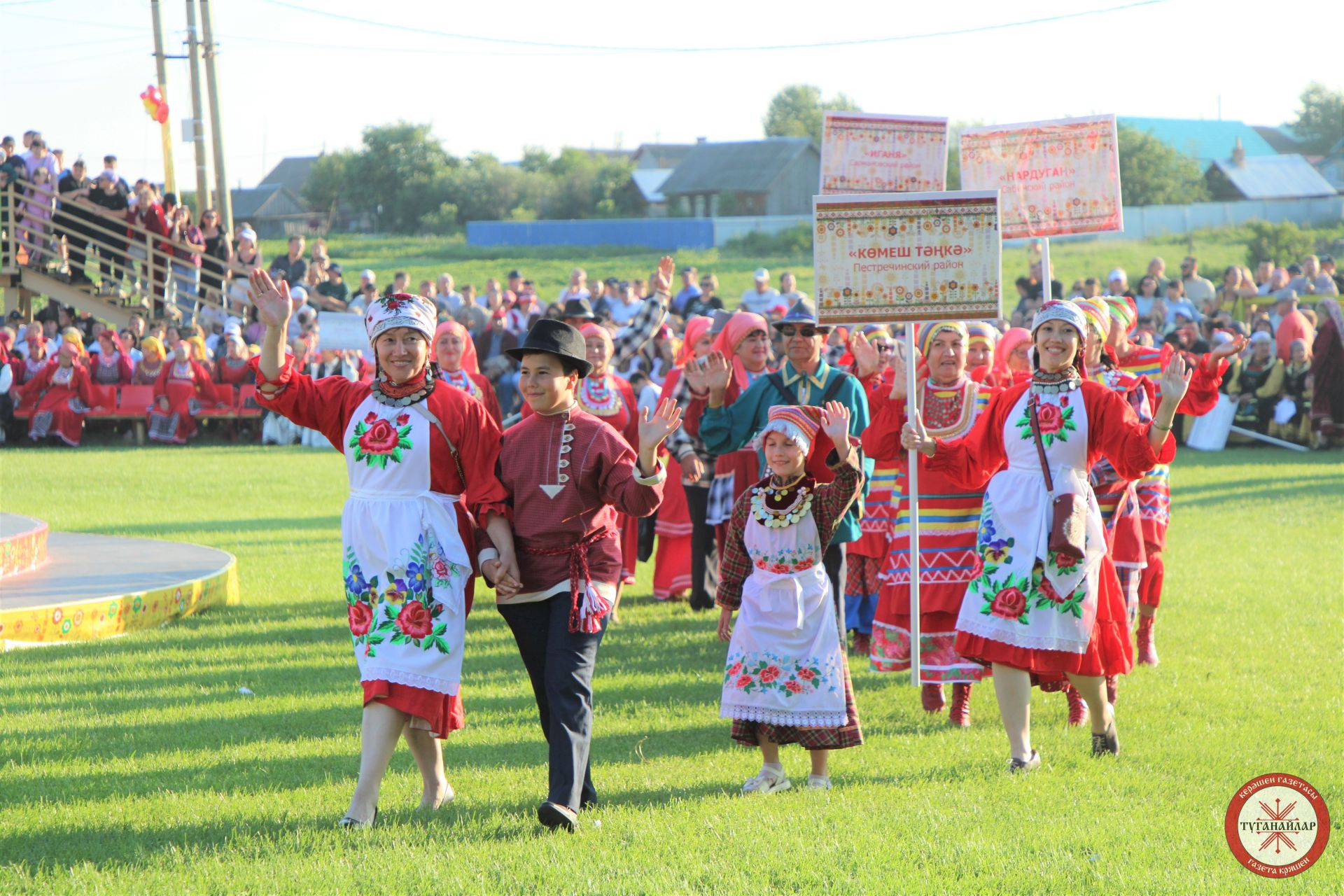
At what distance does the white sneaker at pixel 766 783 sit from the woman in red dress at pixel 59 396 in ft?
65.6

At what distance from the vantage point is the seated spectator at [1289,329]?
20312 mm

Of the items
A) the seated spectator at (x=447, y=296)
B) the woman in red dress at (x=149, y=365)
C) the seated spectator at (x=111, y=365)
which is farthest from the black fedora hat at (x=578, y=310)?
the seated spectator at (x=111, y=365)

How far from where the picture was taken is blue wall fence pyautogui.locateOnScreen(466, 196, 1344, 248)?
5025 cm

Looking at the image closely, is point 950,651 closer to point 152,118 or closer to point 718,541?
point 718,541

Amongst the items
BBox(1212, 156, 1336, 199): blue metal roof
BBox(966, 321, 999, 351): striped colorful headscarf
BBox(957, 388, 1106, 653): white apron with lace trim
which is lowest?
BBox(957, 388, 1106, 653): white apron with lace trim

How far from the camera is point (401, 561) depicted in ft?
16.8

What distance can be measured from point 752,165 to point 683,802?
70.2 metres

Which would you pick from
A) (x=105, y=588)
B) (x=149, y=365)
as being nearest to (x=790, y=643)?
(x=105, y=588)

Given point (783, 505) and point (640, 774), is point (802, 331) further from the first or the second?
point (640, 774)

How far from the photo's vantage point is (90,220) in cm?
→ 2636

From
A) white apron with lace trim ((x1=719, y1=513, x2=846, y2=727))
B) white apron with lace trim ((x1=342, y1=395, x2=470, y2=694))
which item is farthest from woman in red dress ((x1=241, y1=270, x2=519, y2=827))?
white apron with lace trim ((x1=719, y1=513, x2=846, y2=727))

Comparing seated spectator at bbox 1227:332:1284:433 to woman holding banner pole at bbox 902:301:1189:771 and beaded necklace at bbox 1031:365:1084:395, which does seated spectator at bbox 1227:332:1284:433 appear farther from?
beaded necklace at bbox 1031:365:1084:395

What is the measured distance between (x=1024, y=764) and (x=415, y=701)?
2.60 m

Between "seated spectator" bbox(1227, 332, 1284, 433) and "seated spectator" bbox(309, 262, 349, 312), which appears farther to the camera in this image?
"seated spectator" bbox(309, 262, 349, 312)
